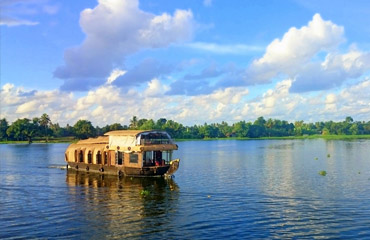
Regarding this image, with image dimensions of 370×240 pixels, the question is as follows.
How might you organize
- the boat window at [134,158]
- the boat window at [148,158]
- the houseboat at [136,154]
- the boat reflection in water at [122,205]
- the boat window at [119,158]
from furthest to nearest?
the boat window at [119,158] → the boat window at [148,158] → the boat window at [134,158] → the houseboat at [136,154] → the boat reflection in water at [122,205]

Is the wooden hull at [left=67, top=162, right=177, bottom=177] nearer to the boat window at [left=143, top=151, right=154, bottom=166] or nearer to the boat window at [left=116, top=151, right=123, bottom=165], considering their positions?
the boat window at [left=116, top=151, right=123, bottom=165]

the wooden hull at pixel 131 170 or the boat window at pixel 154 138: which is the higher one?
the boat window at pixel 154 138

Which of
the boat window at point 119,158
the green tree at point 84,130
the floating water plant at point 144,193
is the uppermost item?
the green tree at point 84,130

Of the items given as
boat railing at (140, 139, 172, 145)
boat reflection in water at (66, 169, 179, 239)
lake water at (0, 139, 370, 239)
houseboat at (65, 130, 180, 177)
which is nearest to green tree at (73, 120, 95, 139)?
houseboat at (65, 130, 180, 177)

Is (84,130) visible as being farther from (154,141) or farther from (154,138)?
(154,141)

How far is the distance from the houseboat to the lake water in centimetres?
171

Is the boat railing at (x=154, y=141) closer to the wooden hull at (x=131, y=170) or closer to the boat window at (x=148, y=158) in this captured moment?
Result: the boat window at (x=148, y=158)

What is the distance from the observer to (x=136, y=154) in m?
53.5

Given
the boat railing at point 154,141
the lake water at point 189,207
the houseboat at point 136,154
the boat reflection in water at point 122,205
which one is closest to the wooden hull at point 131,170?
the houseboat at point 136,154

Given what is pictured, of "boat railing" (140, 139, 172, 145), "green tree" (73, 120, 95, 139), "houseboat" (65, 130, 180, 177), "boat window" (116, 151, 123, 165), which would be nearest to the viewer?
"houseboat" (65, 130, 180, 177)

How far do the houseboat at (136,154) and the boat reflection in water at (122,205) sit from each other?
4.61ft

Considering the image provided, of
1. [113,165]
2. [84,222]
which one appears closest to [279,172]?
[113,165]

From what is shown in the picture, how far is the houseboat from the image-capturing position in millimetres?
52531

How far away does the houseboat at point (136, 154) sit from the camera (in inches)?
2068
